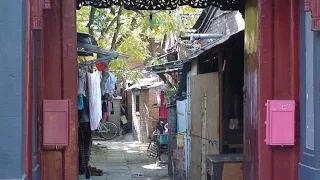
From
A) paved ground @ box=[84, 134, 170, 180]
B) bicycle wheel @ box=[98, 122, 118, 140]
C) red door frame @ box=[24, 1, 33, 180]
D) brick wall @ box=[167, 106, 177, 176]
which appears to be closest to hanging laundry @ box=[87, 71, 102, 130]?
paved ground @ box=[84, 134, 170, 180]

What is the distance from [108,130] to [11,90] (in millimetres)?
27478

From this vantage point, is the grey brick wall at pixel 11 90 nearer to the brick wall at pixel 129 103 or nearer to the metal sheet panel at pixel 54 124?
the metal sheet panel at pixel 54 124

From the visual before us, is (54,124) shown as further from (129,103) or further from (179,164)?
(129,103)

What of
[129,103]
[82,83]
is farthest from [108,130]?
[82,83]

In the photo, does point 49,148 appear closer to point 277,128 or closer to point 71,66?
point 71,66

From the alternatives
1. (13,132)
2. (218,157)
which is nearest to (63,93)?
(13,132)

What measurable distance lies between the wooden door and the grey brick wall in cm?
586

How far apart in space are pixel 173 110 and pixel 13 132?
35.8 feet

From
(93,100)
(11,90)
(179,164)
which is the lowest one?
(179,164)

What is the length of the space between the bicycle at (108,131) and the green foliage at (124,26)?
27.9 ft

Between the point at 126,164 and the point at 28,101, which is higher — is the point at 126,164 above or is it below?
below

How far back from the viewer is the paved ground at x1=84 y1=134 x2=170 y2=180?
1679 cm

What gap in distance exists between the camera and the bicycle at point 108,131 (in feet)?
106

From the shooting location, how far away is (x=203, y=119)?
11.8m
